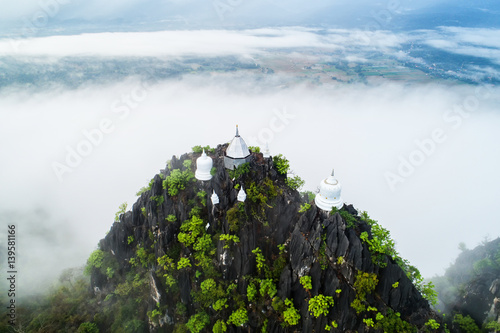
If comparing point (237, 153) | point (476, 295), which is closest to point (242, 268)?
point (237, 153)

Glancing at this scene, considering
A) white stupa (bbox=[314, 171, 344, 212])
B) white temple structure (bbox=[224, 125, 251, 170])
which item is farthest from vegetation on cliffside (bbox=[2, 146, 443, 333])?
white temple structure (bbox=[224, 125, 251, 170])

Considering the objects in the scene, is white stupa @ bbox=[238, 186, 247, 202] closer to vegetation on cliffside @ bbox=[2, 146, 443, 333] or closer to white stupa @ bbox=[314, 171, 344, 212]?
vegetation on cliffside @ bbox=[2, 146, 443, 333]

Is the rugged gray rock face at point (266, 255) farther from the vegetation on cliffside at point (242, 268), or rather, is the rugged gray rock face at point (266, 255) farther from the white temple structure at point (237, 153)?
the white temple structure at point (237, 153)

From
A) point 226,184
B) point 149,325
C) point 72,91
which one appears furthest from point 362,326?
point 72,91

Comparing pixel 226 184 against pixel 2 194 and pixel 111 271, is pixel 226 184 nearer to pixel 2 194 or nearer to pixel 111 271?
pixel 111 271

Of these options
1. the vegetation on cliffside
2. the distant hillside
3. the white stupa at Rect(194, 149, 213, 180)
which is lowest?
the distant hillside

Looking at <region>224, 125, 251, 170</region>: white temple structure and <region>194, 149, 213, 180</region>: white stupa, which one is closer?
<region>224, 125, 251, 170</region>: white temple structure

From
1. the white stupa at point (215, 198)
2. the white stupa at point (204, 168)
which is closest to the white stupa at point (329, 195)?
the white stupa at point (215, 198)
